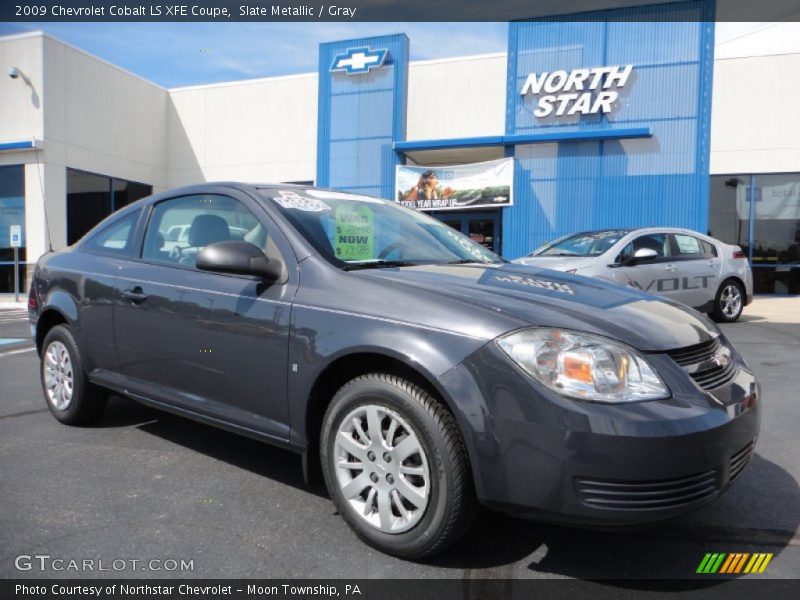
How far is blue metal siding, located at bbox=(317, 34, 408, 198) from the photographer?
1716cm

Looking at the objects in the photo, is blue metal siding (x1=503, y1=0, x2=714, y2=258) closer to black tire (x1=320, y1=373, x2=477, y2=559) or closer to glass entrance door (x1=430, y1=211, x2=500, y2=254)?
glass entrance door (x1=430, y1=211, x2=500, y2=254)

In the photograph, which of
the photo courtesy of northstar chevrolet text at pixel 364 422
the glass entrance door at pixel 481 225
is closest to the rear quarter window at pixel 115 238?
the photo courtesy of northstar chevrolet text at pixel 364 422

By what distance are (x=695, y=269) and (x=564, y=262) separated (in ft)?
7.73

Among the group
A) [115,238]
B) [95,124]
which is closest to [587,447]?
[115,238]

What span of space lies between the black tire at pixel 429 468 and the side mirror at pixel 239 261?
711mm

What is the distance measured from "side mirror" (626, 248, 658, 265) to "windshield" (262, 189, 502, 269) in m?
4.38

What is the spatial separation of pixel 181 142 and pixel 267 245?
20533 mm

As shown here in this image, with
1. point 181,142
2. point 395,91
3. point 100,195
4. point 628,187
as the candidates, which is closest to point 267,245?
point 628,187

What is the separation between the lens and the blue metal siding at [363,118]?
17156 millimetres

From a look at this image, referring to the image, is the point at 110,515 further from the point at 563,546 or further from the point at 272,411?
the point at 563,546

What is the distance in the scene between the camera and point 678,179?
15.0 m

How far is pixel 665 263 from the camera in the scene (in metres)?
9.05

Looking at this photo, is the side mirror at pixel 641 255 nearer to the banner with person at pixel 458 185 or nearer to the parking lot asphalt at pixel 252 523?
the parking lot asphalt at pixel 252 523

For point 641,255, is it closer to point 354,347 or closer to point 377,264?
point 377,264
